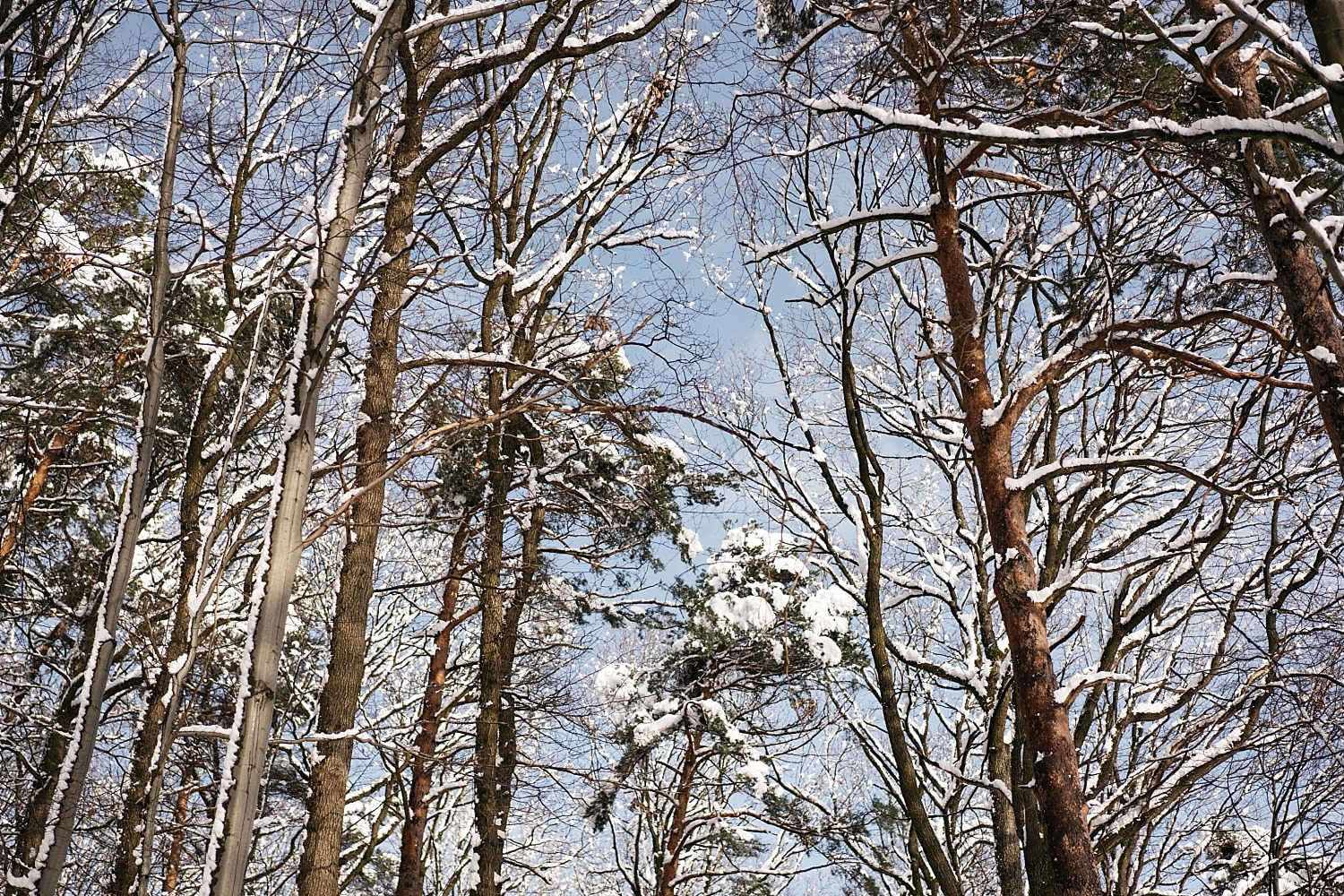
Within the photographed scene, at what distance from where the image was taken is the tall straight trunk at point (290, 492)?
274 centimetres

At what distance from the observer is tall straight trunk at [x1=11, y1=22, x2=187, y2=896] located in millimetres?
3299

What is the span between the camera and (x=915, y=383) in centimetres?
1005

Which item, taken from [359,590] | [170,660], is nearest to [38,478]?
[170,660]

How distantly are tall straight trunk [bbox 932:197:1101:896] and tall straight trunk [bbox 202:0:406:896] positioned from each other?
325cm

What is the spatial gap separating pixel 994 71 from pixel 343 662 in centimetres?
473

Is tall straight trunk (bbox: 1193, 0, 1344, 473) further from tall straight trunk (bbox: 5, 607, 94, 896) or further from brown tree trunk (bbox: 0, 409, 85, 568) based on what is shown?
brown tree trunk (bbox: 0, 409, 85, 568)

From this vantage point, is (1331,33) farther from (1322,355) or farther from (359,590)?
(359,590)

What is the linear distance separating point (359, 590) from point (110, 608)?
219 cm

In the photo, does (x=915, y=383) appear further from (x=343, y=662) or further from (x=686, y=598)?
(x=343, y=662)

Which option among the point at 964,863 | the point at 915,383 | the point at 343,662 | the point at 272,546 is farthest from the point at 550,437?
the point at 964,863

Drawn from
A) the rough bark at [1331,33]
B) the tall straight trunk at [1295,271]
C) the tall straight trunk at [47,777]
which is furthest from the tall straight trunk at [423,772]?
the rough bark at [1331,33]

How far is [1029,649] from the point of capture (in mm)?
4992

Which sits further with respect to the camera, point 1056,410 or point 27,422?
point 1056,410

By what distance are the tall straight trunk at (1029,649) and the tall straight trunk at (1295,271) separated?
1431 mm
